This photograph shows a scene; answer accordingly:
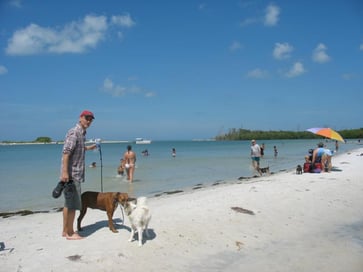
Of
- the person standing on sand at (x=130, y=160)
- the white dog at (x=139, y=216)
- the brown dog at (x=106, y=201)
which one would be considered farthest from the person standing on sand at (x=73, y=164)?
the person standing on sand at (x=130, y=160)

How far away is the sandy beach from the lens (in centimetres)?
496

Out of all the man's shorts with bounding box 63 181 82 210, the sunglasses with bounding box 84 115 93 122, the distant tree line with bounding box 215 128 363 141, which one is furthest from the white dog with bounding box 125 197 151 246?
the distant tree line with bounding box 215 128 363 141

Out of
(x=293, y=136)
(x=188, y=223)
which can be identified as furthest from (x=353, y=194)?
(x=293, y=136)

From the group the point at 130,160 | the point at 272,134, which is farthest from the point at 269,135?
the point at 130,160

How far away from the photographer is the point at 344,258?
5.30 meters

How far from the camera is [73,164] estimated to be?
5582 millimetres

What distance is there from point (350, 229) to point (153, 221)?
4.03 m

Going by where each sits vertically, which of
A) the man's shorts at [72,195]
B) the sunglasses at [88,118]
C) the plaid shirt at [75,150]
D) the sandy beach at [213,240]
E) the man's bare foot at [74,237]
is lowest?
the sandy beach at [213,240]

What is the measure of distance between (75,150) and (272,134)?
14599 centimetres

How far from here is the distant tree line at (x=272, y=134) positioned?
11868cm

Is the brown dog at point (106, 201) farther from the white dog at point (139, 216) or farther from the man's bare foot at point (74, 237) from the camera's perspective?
the man's bare foot at point (74, 237)

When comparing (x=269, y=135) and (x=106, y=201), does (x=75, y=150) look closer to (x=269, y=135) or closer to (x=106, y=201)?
(x=106, y=201)

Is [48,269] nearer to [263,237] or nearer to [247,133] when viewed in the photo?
[263,237]

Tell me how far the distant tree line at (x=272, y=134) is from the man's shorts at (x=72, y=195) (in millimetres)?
123703
